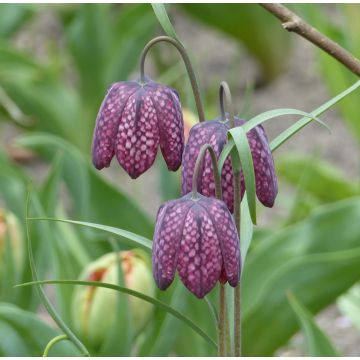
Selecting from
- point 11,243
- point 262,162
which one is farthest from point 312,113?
point 11,243

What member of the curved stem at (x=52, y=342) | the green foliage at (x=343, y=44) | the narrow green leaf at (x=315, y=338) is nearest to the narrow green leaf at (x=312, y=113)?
the curved stem at (x=52, y=342)

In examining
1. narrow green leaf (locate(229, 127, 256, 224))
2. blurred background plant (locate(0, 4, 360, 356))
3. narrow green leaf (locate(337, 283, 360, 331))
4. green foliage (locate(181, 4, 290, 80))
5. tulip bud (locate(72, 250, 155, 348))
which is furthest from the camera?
green foliage (locate(181, 4, 290, 80))

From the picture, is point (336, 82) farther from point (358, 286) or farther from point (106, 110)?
point (106, 110)

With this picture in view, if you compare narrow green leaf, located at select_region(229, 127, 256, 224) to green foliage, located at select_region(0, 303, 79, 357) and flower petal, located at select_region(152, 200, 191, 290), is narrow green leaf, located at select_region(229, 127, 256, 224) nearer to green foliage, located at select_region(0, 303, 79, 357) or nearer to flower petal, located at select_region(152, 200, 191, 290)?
flower petal, located at select_region(152, 200, 191, 290)

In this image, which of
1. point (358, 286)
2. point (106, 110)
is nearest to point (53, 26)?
point (358, 286)

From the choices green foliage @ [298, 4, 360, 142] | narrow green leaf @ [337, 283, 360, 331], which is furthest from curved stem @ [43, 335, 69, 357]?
green foliage @ [298, 4, 360, 142]

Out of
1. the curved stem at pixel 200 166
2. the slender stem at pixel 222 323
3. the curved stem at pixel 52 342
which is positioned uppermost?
the curved stem at pixel 200 166

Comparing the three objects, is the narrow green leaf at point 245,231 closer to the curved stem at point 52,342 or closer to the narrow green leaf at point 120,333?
the curved stem at point 52,342
